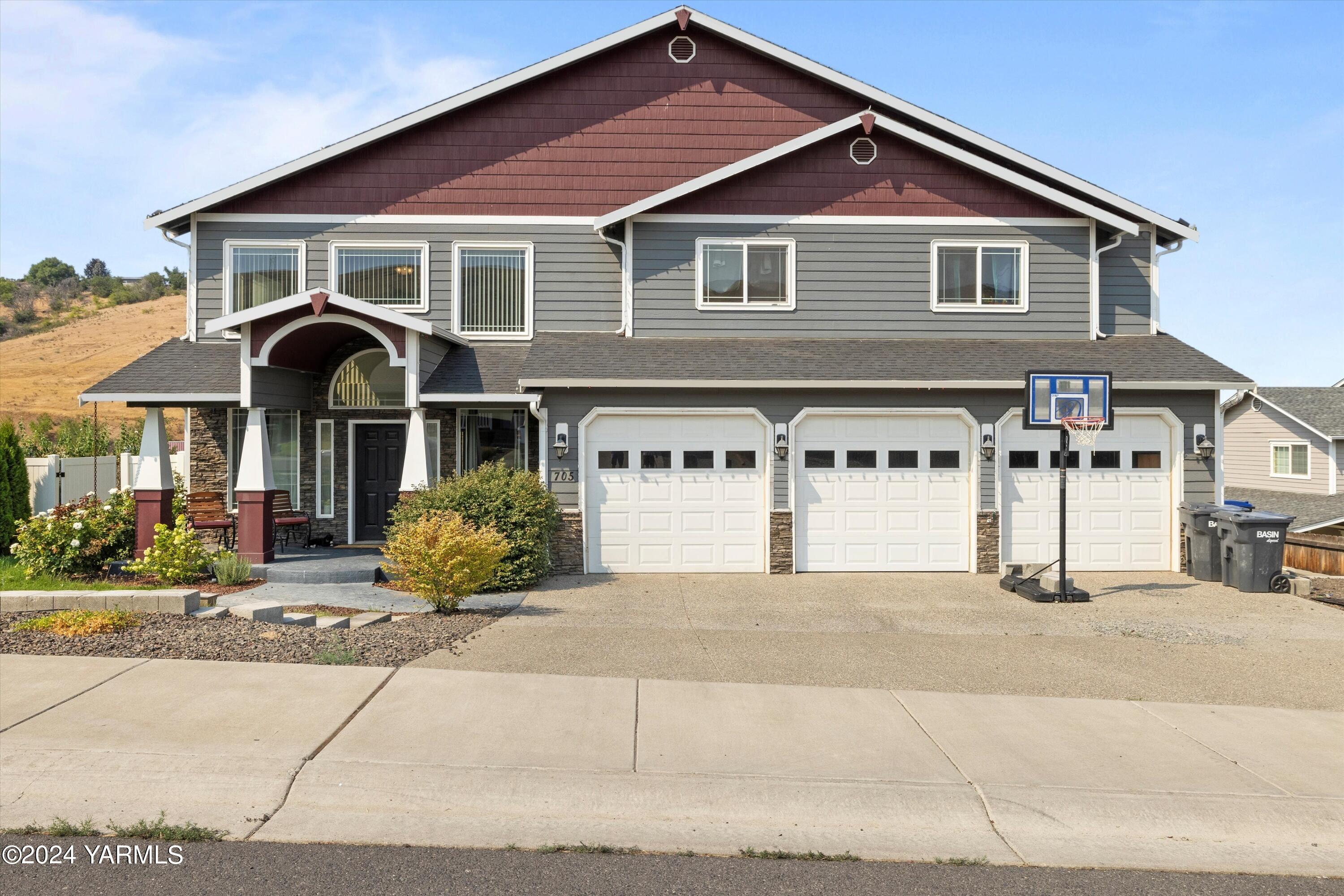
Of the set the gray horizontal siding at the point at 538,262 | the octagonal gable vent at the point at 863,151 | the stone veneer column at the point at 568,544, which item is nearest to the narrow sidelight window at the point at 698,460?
the stone veneer column at the point at 568,544

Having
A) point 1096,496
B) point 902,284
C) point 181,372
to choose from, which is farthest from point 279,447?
point 1096,496

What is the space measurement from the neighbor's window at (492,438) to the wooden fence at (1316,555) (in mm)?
17326

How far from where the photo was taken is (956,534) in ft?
47.3

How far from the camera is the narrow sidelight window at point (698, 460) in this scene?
14219mm

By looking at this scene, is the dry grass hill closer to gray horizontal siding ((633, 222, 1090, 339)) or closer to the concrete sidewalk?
gray horizontal siding ((633, 222, 1090, 339))

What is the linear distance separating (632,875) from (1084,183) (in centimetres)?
1512

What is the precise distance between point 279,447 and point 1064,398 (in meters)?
12.8

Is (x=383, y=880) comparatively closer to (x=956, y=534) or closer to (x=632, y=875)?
(x=632, y=875)

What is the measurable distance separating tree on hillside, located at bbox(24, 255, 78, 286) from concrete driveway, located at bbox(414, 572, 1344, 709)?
8735 centimetres

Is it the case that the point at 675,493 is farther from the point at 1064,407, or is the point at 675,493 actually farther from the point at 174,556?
the point at 174,556

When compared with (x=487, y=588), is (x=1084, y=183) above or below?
above

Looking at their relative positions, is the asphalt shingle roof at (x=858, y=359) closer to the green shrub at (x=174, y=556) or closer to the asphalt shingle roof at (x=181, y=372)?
the asphalt shingle roof at (x=181, y=372)

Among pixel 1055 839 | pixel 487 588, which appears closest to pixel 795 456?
pixel 487 588

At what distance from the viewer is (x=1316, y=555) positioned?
21.9 metres
